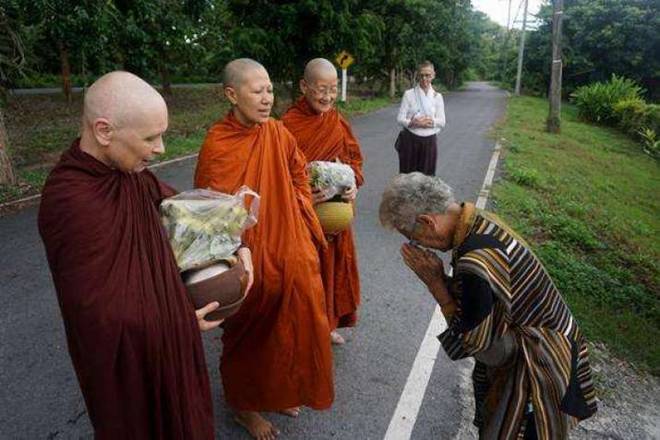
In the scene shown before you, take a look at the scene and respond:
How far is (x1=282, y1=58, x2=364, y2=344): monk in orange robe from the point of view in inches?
135

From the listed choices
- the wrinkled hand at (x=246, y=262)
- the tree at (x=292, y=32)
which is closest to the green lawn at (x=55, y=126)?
the tree at (x=292, y=32)

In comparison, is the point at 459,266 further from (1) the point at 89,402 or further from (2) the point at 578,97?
(2) the point at 578,97

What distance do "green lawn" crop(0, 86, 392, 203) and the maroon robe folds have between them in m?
6.50

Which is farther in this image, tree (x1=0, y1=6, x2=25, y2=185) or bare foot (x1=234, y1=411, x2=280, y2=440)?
tree (x1=0, y1=6, x2=25, y2=185)

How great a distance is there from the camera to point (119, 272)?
168 centimetres

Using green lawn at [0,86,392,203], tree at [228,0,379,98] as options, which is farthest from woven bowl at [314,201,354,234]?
tree at [228,0,379,98]

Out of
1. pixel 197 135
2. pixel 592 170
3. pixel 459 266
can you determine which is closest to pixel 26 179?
pixel 197 135

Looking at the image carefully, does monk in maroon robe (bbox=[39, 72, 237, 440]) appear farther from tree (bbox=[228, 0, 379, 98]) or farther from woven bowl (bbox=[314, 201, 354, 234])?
tree (bbox=[228, 0, 379, 98])

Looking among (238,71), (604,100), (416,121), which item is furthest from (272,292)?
(604,100)

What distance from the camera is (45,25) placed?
6.88 metres

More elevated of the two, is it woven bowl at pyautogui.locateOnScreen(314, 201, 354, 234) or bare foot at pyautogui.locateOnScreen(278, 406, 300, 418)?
woven bowl at pyautogui.locateOnScreen(314, 201, 354, 234)

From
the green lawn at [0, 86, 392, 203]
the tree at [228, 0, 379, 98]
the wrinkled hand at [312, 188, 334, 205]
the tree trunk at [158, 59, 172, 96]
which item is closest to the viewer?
the wrinkled hand at [312, 188, 334, 205]

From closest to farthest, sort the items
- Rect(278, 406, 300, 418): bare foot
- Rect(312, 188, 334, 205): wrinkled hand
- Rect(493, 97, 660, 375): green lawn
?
Rect(278, 406, 300, 418): bare foot < Rect(312, 188, 334, 205): wrinkled hand < Rect(493, 97, 660, 375): green lawn

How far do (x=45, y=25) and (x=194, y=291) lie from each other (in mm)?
6611
